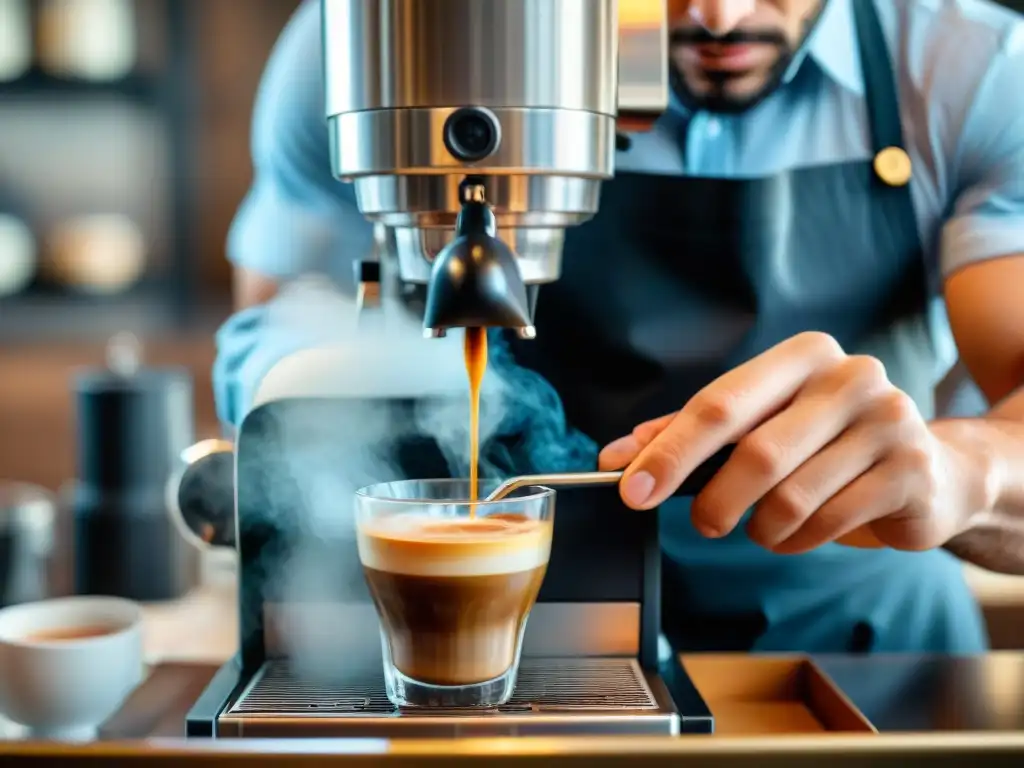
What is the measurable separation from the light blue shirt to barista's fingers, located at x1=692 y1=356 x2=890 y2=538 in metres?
0.39

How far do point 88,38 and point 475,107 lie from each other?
2842mm

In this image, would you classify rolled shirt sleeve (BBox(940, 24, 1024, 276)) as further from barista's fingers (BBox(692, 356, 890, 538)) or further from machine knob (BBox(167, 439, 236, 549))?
machine knob (BBox(167, 439, 236, 549))

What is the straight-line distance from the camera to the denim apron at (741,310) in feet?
3.55

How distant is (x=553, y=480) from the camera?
69 cm

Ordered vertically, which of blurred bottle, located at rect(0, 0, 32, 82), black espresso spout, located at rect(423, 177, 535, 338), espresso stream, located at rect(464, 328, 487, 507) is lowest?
espresso stream, located at rect(464, 328, 487, 507)

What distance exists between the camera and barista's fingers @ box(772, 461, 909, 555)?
2.35 feet

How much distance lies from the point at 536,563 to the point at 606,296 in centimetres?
44

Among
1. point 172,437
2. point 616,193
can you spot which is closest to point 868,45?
point 616,193

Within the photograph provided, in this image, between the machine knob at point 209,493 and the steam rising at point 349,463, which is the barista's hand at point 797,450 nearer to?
the steam rising at point 349,463

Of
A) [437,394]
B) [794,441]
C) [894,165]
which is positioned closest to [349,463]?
[437,394]

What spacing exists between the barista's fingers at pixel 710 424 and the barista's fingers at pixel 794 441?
0.01 metres

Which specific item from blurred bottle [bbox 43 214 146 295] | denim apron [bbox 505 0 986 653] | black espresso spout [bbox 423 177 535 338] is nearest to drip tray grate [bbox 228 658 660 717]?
black espresso spout [bbox 423 177 535 338]

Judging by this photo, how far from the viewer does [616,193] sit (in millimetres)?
1103

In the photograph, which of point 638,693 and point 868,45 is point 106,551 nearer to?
point 638,693
